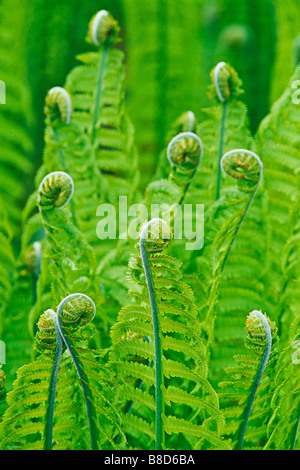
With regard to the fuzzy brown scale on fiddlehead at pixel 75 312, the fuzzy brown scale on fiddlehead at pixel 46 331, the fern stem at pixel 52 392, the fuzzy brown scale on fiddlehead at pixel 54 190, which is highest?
the fuzzy brown scale on fiddlehead at pixel 54 190

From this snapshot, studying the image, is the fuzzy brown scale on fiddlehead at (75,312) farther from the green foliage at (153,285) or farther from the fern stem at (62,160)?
the fern stem at (62,160)

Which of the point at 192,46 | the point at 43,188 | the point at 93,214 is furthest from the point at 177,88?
the point at 43,188

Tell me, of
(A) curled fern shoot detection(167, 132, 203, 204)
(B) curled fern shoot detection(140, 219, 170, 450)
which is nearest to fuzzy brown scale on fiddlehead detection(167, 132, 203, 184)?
(A) curled fern shoot detection(167, 132, 203, 204)

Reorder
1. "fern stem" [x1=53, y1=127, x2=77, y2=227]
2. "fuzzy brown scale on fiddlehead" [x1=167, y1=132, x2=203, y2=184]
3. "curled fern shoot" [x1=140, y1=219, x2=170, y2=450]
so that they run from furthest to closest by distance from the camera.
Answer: "fern stem" [x1=53, y1=127, x2=77, y2=227], "fuzzy brown scale on fiddlehead" [x1=167, y1=132, x2=203, y2=184], "curled fern shoot" [x1=140, y1=219, x2=170, y2=450]

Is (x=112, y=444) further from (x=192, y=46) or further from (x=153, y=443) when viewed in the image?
(x=192, y=46)

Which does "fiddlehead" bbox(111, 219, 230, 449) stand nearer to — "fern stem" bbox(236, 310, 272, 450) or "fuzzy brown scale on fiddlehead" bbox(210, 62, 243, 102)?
"fern stem" bbox(236, 310, 272, 450)

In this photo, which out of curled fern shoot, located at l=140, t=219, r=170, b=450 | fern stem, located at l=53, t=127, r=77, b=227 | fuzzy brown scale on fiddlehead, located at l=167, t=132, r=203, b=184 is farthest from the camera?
fern stem, located at l=53, t=127, r=77, b=227

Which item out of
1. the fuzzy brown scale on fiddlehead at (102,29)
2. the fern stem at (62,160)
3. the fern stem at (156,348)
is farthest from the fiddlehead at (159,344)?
the fuzzy brown scale on fiddlehead at (102,29)

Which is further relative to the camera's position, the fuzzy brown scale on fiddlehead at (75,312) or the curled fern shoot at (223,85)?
the curled fern shoot at (223,85)
